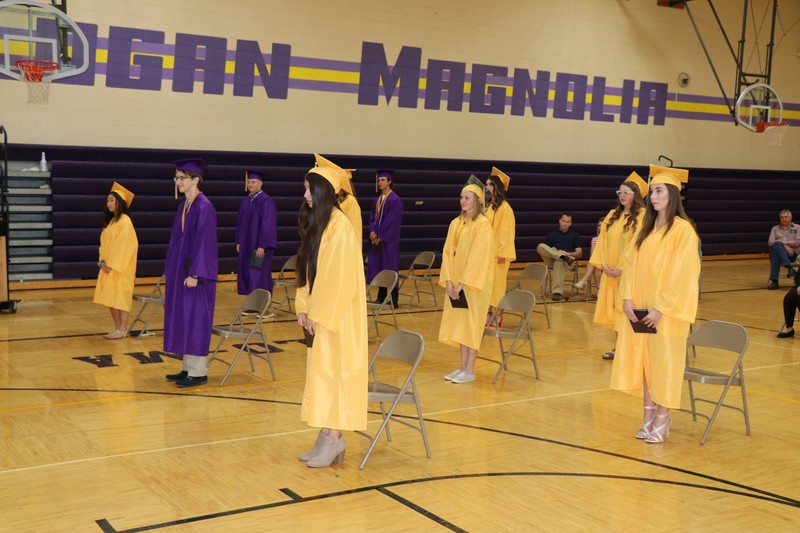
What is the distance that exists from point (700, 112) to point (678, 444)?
14.8 m

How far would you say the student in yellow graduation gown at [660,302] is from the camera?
5828 millimetres

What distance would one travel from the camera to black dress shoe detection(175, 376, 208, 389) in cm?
734

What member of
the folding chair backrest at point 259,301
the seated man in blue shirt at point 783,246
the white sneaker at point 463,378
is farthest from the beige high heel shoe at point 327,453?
the seated man in blue shirt at point 783,246

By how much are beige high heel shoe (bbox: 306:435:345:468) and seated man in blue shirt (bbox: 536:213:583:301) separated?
27.2 feet

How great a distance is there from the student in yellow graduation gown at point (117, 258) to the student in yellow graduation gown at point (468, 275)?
11.7 feet

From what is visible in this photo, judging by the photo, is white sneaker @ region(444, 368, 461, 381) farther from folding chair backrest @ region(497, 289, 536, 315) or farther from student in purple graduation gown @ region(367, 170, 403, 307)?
student in purple graduation gown @ region(367, 170, 403, 307)

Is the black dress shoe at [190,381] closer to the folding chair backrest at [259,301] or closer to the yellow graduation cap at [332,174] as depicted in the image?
the folding chair backrest at [259,301]

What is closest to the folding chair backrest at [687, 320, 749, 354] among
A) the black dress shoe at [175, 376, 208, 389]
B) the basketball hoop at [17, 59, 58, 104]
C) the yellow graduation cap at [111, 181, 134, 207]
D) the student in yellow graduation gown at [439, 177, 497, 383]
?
the student in yellow graduation gown at [439, 177, 497, 383]

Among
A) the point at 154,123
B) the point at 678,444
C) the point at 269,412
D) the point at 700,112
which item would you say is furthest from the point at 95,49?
the point at 700,112

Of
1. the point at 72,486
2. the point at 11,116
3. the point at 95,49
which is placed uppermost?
the point at 95,49

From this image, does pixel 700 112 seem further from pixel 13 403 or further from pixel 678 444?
pixel 13 403

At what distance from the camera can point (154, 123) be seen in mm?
13195

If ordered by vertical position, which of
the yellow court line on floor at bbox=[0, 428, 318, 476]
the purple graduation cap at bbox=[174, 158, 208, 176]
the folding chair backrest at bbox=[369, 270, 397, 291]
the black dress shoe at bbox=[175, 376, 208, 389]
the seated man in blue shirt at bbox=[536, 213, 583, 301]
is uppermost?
the purple graduation cap at bbox=[174, 158, 208, 176]

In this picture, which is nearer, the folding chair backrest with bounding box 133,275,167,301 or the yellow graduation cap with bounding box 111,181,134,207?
the yellow graduation cap with bounding box 111,181,134,207
